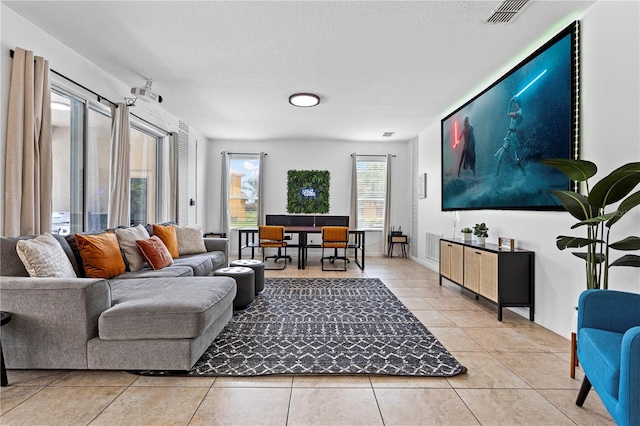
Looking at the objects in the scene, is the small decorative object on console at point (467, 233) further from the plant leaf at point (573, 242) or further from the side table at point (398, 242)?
the side table at point (398, 242)

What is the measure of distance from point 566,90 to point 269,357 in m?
3.30

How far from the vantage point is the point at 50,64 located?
3.23 m

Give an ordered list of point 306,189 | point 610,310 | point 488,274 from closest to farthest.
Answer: point 610,310, point 488,274, point 306,189

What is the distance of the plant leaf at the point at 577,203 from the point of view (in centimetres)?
223

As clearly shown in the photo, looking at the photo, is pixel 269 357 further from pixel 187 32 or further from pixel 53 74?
pixel 53 74

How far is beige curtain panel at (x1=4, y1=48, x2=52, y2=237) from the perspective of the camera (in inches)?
107

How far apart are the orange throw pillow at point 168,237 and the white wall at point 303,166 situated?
3565 mm

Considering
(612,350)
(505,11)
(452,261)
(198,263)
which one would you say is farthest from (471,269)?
(198,263)

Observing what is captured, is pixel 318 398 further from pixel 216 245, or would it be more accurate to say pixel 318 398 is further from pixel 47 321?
pixel 216 245

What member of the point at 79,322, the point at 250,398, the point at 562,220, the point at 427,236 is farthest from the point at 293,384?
the point at 427,236

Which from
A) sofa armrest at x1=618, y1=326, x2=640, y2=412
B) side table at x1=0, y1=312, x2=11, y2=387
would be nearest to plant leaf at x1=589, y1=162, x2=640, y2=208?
sofa armrest at x1=618, y1=326, x2=640, y2=412

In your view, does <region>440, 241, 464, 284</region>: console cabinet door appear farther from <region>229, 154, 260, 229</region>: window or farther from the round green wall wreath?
<region>229, 154, 260, 229</region>: window

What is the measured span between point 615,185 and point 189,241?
4597mm

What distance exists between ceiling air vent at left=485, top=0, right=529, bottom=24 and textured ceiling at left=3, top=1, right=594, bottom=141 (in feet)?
0.19
